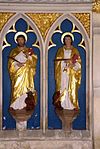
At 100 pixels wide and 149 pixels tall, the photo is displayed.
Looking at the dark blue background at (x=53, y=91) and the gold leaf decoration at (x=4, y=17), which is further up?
the gold leaf decoration at (x=4, y=17)

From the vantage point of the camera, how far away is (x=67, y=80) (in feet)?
24.1

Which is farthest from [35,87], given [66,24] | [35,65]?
[66,24]

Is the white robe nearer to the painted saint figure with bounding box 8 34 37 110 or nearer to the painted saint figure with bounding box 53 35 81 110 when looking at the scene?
the painted saint figure with bounding box 53 35 81 110

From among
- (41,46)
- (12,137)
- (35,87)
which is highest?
(41,46)

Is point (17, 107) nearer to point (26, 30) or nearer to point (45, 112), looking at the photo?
point (45, 112)

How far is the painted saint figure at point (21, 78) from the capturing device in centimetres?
733

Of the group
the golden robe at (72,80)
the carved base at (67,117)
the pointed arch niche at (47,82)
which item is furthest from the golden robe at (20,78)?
the carved base at (67,117)

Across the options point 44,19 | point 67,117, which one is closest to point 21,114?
point 67,117

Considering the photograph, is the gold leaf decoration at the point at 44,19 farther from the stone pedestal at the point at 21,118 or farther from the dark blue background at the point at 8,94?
the stone pedestal at the point at 21,118

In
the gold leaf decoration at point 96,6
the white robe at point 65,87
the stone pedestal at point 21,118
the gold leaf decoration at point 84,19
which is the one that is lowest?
the stone pedestal at point 21,118

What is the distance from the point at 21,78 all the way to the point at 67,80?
0.50 metres

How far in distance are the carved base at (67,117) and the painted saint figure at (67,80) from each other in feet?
0.14

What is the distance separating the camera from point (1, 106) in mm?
7344

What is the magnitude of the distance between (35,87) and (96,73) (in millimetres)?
683
